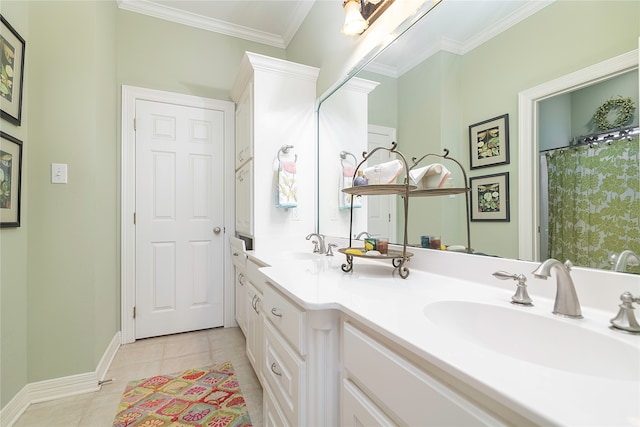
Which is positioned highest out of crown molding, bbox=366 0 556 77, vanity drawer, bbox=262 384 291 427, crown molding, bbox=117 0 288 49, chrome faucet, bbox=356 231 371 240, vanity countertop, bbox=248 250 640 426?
crown molding, bbox=117 0 288 49

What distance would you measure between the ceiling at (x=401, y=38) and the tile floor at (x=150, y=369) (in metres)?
1.92

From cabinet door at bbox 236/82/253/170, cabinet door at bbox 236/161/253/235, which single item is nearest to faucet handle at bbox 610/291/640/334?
cabinet door at bbox 236/161/253/235

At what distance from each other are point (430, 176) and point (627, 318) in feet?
2.36

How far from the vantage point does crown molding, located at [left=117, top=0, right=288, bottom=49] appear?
95.8 inches

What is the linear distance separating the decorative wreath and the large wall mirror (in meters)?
0.01

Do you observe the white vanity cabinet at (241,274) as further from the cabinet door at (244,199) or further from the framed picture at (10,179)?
the framed picture at (10,179)

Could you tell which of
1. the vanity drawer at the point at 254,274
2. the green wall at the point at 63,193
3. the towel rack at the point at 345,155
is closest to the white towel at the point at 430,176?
the towel rack at the point at 345,155

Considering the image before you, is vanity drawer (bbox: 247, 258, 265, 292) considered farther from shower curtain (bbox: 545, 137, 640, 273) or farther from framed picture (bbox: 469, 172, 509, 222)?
shower curtain (bbox: 545, 137, 640, 273)

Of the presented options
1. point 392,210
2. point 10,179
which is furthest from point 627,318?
point 10,179

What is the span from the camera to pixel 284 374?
100cm

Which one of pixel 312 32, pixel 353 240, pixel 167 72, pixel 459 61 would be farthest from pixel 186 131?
pixel 459 61

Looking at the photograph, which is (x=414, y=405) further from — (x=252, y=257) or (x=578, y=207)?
(x=252, y=257)

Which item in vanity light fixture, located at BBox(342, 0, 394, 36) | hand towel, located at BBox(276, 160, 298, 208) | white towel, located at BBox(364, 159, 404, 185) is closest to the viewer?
white towel, located at BBox(364, 159, 404, 185)

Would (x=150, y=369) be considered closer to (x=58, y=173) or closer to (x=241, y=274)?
→ (x=241, y=274)
